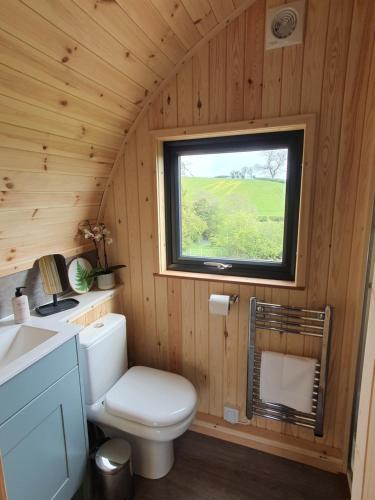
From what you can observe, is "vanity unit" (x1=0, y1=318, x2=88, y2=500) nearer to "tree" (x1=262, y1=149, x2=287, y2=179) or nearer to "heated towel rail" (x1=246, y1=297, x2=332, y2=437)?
"heated towel rail" (x1=246, y1=297, x2=332, y2=437)

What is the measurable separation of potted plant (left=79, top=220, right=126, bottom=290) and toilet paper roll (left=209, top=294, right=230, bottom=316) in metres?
0.68

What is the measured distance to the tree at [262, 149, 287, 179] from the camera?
62.9 inches

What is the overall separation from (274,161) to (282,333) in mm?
977

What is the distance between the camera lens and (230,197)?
175 cm

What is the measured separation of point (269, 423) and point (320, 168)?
152cm

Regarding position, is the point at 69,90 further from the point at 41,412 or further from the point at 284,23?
the point at 41,412

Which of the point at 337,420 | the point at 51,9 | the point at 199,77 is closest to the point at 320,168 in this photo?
the point at 199,77

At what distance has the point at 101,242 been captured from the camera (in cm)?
199

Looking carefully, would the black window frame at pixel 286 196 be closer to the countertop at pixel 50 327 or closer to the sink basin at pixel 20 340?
the countertop at pixel 50 327

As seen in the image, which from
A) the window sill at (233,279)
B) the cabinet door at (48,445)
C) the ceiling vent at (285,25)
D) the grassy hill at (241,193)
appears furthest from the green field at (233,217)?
the cabinet door at (48,445)

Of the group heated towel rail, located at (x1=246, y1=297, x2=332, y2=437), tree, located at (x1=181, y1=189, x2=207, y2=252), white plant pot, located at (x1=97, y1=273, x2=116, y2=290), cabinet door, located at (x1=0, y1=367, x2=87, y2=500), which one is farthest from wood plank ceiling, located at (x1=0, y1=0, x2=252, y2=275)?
→ heated towel rail, located at (x1=246, y1=297, x2=332, y2=437)

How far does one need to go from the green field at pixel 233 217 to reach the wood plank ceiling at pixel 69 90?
23.3 inches

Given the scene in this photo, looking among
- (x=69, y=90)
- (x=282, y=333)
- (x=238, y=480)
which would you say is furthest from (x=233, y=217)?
(x=238, y=480)

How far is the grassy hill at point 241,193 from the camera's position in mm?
1648
